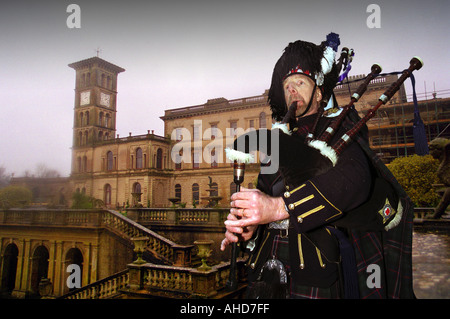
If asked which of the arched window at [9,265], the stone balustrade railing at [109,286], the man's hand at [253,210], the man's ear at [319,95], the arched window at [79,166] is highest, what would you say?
the arched window at [79,166]

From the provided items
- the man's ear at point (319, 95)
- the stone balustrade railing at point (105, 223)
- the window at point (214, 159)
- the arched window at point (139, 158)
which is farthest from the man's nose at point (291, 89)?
the arched window at point (139, 158)

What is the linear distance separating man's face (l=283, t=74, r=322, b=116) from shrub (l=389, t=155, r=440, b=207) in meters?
21.2

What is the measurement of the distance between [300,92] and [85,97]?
61112mm

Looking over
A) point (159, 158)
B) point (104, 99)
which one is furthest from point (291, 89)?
point (104, 99)

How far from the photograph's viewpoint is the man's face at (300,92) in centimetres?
212

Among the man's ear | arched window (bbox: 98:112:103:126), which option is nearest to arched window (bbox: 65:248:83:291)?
the man's ear

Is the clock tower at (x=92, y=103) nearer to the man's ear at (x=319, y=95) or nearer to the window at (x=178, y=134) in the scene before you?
the window at (x=178, y=134)

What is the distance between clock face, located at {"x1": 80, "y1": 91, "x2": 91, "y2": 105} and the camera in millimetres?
54812

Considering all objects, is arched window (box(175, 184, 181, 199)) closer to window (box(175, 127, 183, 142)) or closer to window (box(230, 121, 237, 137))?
window (box(175, 127, 183, 142))

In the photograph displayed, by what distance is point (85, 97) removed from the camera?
55.3 meters

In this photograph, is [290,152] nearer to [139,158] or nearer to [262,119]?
[262,119]

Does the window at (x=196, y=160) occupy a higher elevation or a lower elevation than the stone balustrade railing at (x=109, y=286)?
higher
